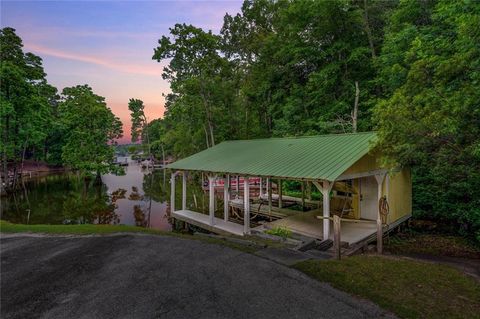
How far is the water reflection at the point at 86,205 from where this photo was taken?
18531mm

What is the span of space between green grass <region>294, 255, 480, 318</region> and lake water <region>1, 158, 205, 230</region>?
12525mm

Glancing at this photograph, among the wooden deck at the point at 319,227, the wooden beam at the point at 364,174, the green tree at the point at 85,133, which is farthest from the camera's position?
the green tree at the point at 85,133

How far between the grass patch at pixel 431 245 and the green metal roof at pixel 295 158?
399 cm

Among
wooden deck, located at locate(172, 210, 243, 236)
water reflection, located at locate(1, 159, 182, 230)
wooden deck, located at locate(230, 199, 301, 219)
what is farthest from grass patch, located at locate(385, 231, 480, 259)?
water reflection, located at locate(1, 159, 182, 230)

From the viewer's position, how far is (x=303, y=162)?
33.8 ft

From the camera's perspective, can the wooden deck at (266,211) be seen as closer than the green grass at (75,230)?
No

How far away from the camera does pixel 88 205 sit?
22.7 m

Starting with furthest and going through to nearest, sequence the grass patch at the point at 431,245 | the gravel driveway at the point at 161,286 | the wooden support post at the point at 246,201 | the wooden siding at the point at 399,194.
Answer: the wooden siding at the point at 399,194 < the wooden support post at the point at 246,201 < the grass patch at the point at 431,245 < the gravel driveway at the point at 161,286

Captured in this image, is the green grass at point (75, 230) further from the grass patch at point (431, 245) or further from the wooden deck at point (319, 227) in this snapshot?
the grass patch at point (431, 245)

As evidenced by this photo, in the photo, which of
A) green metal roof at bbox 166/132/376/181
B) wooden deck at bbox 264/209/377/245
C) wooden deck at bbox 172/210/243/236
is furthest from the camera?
wooden deck at bbox 172/210/243/236

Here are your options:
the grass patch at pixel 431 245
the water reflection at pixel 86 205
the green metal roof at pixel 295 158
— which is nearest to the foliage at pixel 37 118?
the water reflection at pixel 86 205

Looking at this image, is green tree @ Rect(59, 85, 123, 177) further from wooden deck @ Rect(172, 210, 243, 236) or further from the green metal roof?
wooden deck @ Rect(172, 210, 243, 236)

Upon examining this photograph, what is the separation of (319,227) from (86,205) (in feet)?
66.3

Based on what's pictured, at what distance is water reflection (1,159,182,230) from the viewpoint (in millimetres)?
18531
